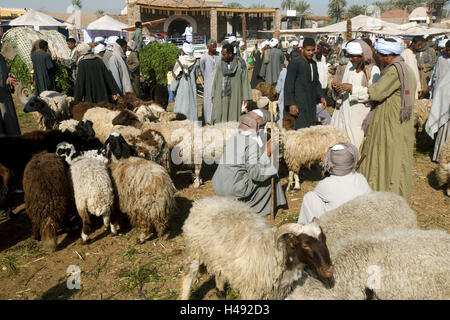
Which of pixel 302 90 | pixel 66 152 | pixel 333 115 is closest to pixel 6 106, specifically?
pixel 66 152

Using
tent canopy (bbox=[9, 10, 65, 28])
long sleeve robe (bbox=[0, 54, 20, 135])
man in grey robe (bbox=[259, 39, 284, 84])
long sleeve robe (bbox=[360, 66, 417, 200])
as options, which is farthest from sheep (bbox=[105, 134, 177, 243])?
tent canopy (bbox=[9, 10, 65, 28])

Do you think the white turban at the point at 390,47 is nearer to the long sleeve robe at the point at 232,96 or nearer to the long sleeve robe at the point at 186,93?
the long sleeve robe at the point at 232,96

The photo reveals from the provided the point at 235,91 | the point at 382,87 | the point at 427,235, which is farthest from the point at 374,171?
the point at 235,91

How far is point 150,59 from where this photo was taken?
48.6 ft

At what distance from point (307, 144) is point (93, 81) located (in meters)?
5.20

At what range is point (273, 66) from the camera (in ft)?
46.4

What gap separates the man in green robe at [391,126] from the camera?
4191mm

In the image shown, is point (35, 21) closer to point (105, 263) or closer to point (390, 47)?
point (105, 263)

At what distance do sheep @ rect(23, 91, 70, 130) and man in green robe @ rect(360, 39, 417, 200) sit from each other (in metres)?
6.43

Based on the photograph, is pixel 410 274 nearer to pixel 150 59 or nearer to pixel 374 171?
pixel 374 171

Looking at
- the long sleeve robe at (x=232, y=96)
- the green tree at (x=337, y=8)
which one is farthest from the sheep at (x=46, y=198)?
the green tree at (x=337, y=8)

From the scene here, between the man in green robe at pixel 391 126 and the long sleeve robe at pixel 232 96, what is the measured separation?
3.48m

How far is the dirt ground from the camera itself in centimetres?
359

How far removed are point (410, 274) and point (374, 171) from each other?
222cm
